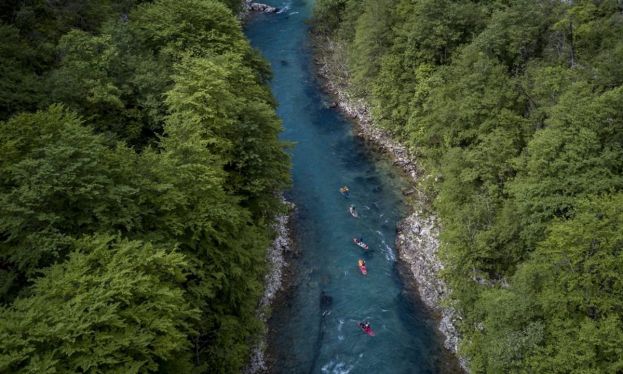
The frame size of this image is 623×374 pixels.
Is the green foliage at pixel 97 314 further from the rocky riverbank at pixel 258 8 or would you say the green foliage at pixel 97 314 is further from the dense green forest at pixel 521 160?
the rocky riverbank at pixel 258 8

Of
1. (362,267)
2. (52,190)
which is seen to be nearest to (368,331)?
(362,267)

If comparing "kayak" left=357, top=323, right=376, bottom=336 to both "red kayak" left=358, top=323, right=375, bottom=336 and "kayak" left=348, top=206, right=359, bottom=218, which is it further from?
"kayak" left=348, top=206, right=359, bottom=218

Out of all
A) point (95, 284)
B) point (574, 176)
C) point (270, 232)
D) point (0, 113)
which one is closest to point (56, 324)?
point (95, 284)

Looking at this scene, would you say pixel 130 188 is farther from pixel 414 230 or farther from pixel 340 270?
pixel 414 230

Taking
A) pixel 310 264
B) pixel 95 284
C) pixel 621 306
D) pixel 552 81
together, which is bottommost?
pixel 310 264

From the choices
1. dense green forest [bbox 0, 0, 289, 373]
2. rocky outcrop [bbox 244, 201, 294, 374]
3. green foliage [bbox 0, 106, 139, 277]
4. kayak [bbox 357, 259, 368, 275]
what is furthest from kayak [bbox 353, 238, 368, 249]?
green foliage [bbox 0, 106, 139, 277]

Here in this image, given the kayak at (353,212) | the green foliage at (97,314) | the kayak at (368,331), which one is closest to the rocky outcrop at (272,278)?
the kayak at (353,212)

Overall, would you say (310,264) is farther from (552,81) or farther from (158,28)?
(158,28)
